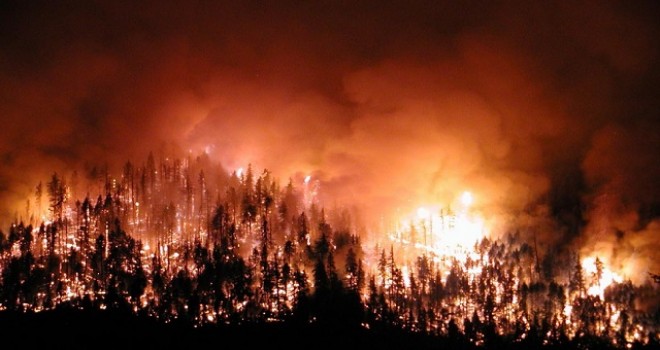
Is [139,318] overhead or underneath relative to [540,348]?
overhead

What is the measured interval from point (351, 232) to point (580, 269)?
6326cm

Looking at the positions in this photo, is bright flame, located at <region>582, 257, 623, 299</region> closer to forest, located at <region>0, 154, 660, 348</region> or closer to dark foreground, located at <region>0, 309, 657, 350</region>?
forest, located at <region>0, 154, 660, 348</region>

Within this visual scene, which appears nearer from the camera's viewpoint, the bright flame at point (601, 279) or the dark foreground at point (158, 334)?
the dark foreground at point (158, 334)

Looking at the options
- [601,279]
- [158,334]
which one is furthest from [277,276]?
[601,279]

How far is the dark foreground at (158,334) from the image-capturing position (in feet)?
380

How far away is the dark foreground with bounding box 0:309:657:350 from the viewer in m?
116

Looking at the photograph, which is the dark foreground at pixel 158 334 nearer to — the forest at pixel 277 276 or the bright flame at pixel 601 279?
the forest at pixel 277 276

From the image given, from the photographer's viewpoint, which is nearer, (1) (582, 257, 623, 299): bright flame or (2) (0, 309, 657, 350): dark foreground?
(2) (0, 309, 657, 350): dark foreground

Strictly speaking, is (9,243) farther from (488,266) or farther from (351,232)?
(488,266)

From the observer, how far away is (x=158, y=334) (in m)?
124

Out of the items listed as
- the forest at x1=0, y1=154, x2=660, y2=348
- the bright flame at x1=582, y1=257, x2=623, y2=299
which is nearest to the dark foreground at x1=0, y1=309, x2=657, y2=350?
the forest at x1=0, y1=154, x2=660, y2=348

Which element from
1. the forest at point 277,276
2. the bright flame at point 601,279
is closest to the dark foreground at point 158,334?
the forest at point 277,276

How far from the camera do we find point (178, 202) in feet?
575

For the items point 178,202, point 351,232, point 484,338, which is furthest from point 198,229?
point 484,338
